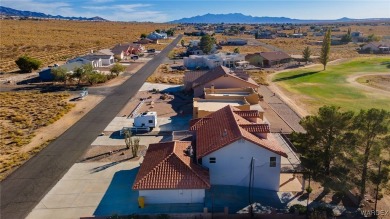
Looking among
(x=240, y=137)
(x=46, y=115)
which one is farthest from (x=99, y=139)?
(x=240, y=137)

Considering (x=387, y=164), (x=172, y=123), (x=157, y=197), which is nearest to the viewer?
(x=387, y=164)

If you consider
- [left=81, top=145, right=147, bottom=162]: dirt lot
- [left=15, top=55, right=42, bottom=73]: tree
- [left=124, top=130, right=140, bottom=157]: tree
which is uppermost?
[left=15, top=55, right=42, bottom=73]: tree

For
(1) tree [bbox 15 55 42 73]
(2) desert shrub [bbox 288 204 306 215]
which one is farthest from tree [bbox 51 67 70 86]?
(2) desert shrub [bbox 288 204 306 215]

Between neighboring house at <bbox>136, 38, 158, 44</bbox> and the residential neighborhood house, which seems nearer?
the residential neighborhood house

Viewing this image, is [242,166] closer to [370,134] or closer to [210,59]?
[370,134]

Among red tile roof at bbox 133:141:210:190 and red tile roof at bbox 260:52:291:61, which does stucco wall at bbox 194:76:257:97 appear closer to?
red tile roof at bbox 133:141:210:190

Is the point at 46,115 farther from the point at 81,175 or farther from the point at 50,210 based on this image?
the point at 50,210

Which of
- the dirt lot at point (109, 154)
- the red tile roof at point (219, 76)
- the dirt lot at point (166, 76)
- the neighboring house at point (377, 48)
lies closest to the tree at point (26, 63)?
the dirt lot at point (166, 76)

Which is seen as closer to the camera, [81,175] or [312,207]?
[312,207]
